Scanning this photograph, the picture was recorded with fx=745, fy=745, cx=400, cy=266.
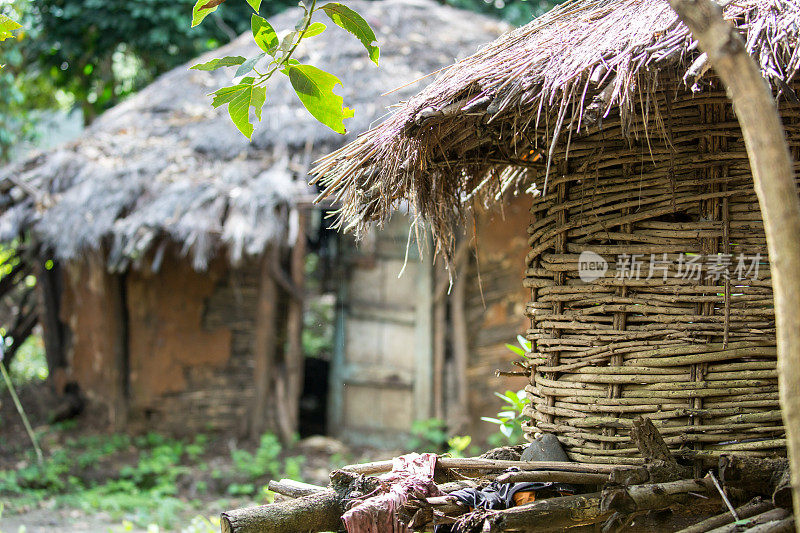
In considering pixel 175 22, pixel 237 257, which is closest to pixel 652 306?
pixel 237 257

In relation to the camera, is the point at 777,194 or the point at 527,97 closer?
the point at 777,194

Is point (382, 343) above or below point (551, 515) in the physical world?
above

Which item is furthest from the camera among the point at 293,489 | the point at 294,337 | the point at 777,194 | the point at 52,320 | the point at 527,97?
the point at 52,320

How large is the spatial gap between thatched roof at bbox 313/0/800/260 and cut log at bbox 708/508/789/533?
1.01m

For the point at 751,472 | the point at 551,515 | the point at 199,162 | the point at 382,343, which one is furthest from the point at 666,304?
the point at 199,162

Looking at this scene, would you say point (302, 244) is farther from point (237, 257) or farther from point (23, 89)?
point (23, 89)

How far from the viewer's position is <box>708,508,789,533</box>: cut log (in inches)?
73.7

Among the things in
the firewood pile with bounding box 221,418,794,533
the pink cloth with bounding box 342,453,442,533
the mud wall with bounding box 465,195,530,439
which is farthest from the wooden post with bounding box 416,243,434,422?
the pink cloth with bounding box 342,453,442,533

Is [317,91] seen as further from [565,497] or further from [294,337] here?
[294,337]

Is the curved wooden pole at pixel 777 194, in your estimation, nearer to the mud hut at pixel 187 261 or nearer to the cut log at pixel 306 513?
the cut log at pixel 306 513

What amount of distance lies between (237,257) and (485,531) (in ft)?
14.9

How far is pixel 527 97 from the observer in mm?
2158

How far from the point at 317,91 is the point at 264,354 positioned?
5521mm

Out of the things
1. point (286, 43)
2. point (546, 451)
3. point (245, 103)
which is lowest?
point (546, 451)
